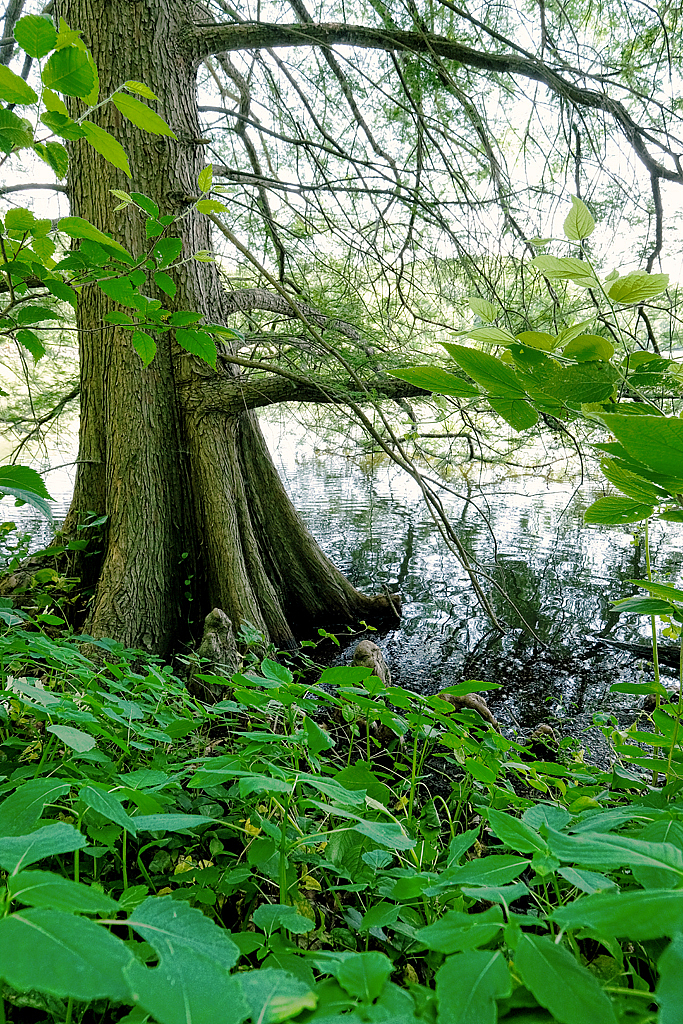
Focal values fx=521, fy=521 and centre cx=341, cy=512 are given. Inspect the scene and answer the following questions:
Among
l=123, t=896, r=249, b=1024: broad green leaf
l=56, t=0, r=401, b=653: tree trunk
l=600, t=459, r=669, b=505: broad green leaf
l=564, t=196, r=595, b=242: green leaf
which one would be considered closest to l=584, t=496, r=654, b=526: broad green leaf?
l=600, t=459, r=669, b=505: broad green leaf

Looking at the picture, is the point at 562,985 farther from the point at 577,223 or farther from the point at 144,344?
the point at 144,344

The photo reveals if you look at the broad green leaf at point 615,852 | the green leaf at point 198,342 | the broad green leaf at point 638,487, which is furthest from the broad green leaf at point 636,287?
the green leaf at point 198,342

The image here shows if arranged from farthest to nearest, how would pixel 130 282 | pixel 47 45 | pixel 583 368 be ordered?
pixel 130 282 < pixel 47 45 < pixel 583 368

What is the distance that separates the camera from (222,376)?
99.2 inches

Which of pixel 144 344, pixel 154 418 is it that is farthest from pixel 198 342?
pixel 154 418

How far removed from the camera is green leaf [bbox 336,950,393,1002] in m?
0.31

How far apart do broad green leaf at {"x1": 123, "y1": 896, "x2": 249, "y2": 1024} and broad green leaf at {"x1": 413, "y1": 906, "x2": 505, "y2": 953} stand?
13 centimetres

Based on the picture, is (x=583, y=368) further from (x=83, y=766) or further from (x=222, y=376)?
(x=222, y=376)

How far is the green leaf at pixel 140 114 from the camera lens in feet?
2.47

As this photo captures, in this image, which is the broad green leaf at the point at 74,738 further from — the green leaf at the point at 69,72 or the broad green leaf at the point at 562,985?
the green leaf at the point at 69,72

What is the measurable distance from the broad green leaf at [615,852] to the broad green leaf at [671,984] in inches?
1.9

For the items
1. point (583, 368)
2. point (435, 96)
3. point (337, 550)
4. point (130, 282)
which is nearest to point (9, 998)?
point (583, 368)

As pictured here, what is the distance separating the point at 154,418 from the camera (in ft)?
8.08

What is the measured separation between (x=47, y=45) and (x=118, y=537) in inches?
80.4
